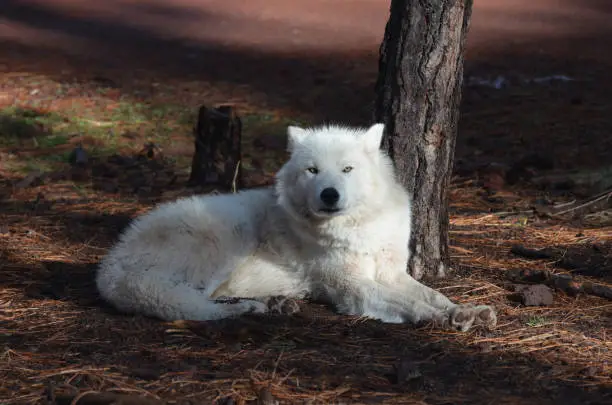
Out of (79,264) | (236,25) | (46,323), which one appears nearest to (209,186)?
(79,264)

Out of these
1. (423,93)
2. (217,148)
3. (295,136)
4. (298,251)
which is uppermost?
(423,93)

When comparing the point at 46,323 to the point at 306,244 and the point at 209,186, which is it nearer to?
the point at 306,244

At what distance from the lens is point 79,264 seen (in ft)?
18.0

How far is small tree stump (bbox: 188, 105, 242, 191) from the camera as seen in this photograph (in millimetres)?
7340

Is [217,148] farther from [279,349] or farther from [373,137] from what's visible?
[279,349]

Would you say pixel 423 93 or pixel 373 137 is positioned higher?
pixel 423 93

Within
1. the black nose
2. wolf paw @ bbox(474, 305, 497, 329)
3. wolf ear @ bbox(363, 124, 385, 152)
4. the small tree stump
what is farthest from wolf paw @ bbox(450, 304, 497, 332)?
the small tree stump

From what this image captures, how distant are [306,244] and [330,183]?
52cm

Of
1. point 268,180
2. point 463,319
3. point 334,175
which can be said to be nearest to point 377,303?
point 463,319

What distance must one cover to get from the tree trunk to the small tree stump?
99.4 inches

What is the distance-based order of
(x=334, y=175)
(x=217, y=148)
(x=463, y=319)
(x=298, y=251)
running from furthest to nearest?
(x=217, y=148) → (x=298, y=251) → (x=334, y=175) → (x=463, y=319)

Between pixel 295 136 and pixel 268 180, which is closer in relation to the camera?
pixel 295 136

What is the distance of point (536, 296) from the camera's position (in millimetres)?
4703

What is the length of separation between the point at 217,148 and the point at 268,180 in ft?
2.17
